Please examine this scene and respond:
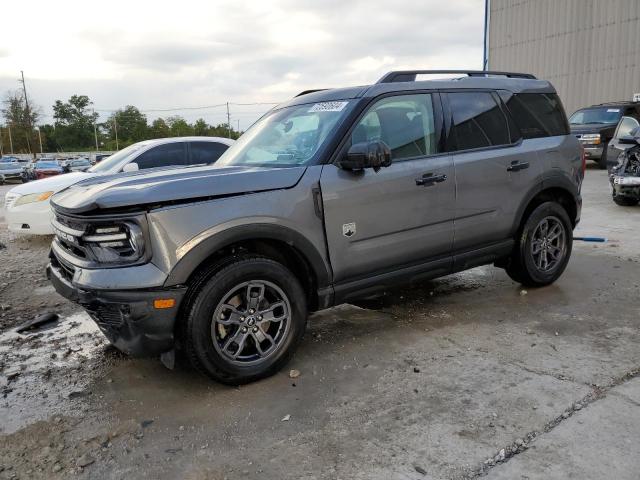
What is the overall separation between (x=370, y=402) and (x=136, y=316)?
1.41 meters

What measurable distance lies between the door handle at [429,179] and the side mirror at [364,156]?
0.48 meters

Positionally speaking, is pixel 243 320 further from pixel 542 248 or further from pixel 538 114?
pixel 538 114

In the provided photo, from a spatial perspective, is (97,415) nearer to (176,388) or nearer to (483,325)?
(176,388)

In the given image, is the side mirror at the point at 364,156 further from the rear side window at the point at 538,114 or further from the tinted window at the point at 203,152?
the tinted window at the point at 203,152

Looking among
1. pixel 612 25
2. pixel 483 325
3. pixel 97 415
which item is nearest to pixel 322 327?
pixel 483 325

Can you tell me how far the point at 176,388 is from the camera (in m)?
3.42

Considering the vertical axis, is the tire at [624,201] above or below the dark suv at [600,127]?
below

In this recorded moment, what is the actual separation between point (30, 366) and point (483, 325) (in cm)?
340

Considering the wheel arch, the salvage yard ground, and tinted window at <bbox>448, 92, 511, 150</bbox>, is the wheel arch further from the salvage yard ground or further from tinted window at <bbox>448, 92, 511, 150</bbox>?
tinted window at <bbox>448, 92, 511, 150</bbox>

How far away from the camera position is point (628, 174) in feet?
31.4

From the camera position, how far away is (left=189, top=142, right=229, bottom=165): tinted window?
28.0 feet

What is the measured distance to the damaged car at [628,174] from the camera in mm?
9469

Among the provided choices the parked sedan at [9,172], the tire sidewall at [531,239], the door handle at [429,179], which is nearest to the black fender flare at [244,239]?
the door handle at [429,179]

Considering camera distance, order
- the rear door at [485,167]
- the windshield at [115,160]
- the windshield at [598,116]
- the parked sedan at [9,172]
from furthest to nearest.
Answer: the parked sedan at [9,172], the windshield at [598,116], the windshield at [115,160], the rear door at [485,167]
